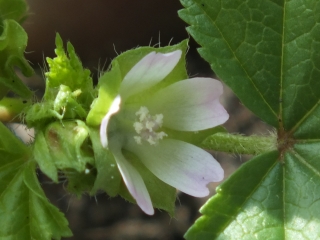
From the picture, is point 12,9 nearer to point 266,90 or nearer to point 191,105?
point 191,105

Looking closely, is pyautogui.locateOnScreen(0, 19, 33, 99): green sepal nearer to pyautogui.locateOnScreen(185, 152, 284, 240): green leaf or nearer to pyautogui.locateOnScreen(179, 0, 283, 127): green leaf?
pyautogui.locateOnScreen(179, 0, 283, 127): green leaf

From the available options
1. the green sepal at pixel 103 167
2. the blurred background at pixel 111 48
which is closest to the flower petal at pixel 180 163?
the green sepal at pixel 103 167

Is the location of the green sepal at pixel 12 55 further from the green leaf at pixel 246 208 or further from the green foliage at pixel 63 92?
the green leaf at pixel 246 208

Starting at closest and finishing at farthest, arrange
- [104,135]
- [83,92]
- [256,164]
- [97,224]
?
[104,135]
[83,92]
[256,164]
[97,224]

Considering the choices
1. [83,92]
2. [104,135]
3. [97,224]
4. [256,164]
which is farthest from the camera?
[97,224]

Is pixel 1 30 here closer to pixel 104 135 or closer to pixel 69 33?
pixel 104 135

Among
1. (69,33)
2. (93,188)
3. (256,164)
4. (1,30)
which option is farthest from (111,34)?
(93,188)

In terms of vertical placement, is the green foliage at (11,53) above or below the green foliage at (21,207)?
above
